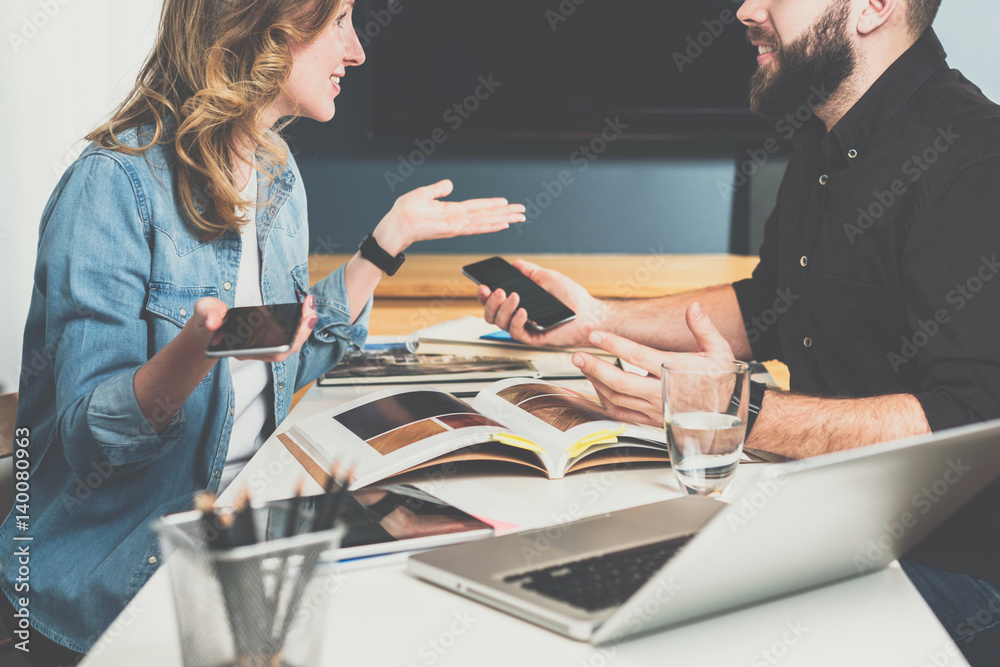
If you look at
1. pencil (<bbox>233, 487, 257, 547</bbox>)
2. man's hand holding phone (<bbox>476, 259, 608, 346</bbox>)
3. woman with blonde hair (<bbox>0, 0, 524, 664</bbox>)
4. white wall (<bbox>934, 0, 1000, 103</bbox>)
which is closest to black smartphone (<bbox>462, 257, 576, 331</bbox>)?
man's hand holding phone (<bbox>476, 259, 608, 346</bbox>)

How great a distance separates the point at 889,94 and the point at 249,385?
101 cm

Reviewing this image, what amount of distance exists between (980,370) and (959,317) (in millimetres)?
66

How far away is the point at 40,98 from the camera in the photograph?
175 cm

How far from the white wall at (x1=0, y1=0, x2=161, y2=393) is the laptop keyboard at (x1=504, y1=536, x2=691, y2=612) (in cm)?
129

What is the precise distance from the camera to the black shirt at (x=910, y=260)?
0.95 metres

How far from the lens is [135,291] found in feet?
3.30

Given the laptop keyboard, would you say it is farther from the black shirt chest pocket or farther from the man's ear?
the man's ear

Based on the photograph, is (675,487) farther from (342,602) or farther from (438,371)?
(438,371)

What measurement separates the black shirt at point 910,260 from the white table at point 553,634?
40cm

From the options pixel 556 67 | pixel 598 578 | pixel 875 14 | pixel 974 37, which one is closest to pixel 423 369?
pixel 598 578

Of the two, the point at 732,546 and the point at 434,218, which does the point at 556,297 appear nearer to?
the point at 434,218

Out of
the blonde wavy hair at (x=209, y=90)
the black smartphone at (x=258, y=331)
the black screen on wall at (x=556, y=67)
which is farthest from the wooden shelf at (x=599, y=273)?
the black smartphone at (x=258, y=331)

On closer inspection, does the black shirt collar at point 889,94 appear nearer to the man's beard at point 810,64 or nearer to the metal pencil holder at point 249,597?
the man's beard at point 810,64

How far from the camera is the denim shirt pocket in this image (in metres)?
1.04
